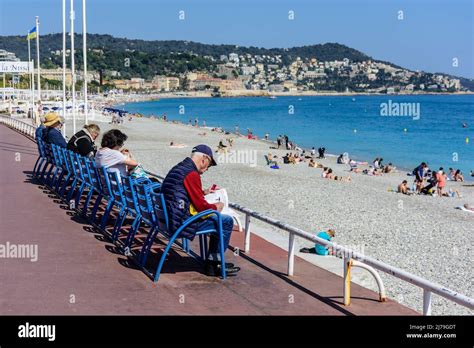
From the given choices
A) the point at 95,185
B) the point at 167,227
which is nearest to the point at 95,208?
the point at 95,185

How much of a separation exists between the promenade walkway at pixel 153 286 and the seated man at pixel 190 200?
377 mm

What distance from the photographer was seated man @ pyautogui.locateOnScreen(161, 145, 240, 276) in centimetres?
565

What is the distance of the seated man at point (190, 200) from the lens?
565 cm

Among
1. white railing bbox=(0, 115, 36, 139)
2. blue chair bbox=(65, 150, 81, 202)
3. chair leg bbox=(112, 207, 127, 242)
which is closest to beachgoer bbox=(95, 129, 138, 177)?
chair leg bbox=(112, 207, 127, 242)

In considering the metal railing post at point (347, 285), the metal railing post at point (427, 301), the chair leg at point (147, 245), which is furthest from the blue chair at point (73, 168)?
the metal railing post at point (427, 301)

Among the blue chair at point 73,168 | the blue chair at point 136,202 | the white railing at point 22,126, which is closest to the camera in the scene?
the blue chair at point 136,202

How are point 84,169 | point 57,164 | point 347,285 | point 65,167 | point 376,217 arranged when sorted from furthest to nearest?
point 376,217 → point 57,164 → point 65,167 → point 84,169 → point 347,285

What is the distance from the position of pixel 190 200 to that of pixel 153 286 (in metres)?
0.83

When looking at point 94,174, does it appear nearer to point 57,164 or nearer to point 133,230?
point 133,230

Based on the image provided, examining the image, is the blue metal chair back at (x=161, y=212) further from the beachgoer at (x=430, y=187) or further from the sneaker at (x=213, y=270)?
the beachgoer at (x=430, y=187)

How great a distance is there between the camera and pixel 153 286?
5.42 metres
